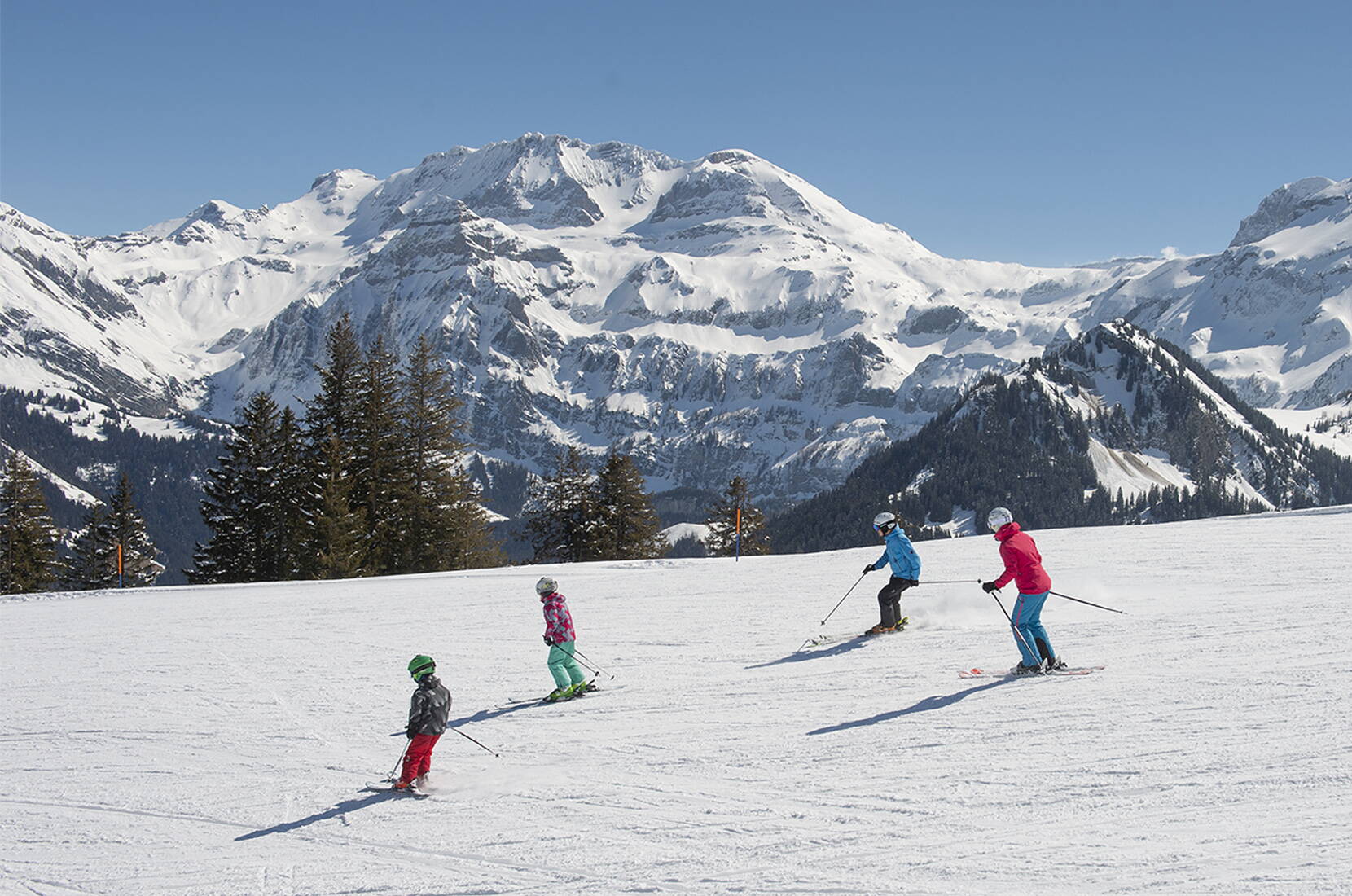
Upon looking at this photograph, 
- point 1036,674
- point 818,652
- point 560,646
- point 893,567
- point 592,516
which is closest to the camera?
point 1036,674

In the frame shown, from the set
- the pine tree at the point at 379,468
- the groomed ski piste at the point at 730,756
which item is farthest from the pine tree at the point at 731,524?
the groomed ski piste at the point at 730,756

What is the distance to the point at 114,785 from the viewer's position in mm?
11562

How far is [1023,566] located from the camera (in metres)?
13.2

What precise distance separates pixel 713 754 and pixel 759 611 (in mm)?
9612

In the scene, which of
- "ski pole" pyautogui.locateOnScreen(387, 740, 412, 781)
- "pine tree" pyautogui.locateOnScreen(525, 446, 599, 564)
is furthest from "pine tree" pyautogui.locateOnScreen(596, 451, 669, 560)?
"ski pole" pyautogui.locateOnScreen(387, 740, 412, 781)

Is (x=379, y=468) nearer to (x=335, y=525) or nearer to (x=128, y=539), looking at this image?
(x=335, y=525)

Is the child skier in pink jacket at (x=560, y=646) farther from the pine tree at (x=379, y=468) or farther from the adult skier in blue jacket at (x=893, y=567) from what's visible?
the pine tree at (x=379, y=468)

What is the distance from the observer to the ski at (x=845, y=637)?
1688cm

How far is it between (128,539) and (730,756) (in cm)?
4660

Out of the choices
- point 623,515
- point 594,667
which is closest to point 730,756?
point 594,667

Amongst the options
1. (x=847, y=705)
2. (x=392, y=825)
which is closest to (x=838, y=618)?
(x=847, y=705)

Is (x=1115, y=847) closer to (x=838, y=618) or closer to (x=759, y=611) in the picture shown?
(x=838, y=618)

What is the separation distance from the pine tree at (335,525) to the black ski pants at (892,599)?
24.7 meters

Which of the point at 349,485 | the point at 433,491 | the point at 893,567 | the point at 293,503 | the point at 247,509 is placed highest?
the point at 349,485
